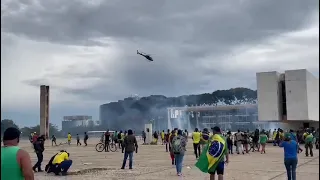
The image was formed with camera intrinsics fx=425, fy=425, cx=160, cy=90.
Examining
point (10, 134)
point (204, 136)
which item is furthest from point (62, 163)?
point (10, 134)

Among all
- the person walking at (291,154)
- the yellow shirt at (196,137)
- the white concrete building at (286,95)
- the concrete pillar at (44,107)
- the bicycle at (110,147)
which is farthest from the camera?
the concrete pillar at (44,107)

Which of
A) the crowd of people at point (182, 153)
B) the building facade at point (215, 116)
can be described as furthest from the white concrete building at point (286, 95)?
the building facade at point (215, 116)

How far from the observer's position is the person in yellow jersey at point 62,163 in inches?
542

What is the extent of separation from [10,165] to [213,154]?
5.17 metres

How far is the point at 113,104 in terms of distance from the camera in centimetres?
11381

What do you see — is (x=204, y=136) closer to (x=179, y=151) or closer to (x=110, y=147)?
(x=179, y=151)

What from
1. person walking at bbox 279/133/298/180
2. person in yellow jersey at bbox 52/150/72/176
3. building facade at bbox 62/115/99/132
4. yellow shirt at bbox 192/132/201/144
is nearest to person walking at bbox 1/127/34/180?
person walking at bbox 279/133/298/180

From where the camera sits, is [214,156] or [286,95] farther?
[286,95]

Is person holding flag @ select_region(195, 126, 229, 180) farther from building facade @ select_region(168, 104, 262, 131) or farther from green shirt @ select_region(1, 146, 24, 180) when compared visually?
building facade @ select_region(168, 104, 262, 131)

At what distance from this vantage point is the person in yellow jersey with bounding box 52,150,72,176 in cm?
1377

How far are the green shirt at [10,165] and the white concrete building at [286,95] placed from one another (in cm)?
4612

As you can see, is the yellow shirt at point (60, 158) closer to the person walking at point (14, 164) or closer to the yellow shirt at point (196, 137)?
the yellow shirt at point (196, 137)

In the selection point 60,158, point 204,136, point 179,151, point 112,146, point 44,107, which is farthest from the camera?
point 44,107

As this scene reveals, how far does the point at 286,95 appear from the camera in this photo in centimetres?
4869
